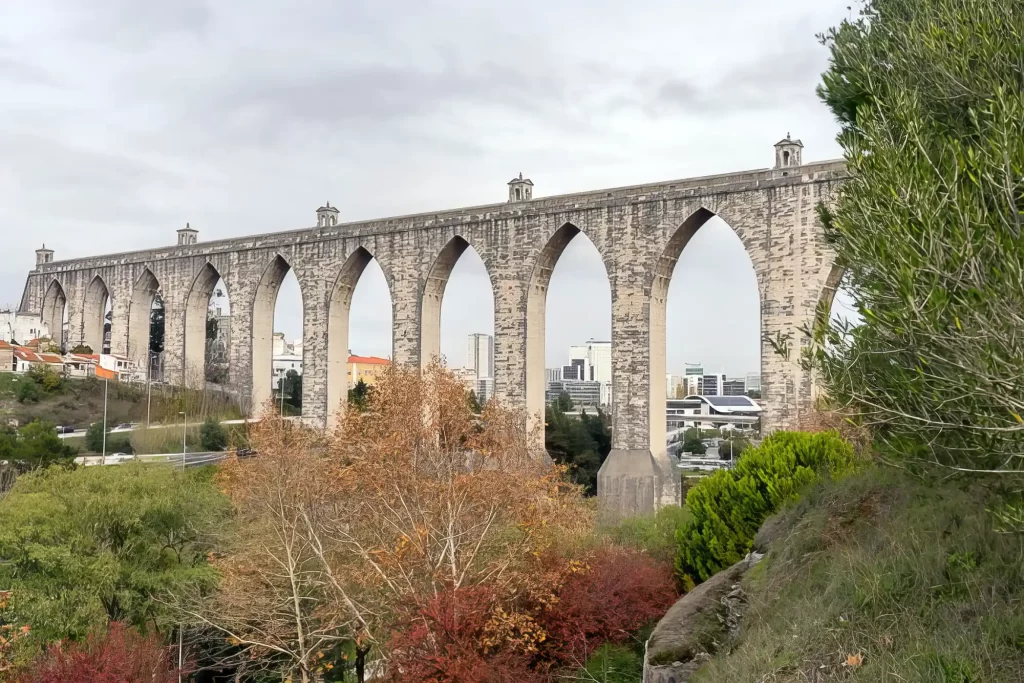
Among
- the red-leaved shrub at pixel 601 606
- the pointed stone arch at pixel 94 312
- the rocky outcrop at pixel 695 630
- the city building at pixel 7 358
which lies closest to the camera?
the rocky outcrop at pixel 695 630

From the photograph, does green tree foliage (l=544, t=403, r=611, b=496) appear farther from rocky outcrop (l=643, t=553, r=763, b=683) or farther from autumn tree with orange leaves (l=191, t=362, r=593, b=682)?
rocky outcrop (l=643, t=553, r=763, b=683)

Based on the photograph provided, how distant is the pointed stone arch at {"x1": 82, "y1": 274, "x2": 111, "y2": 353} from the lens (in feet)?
100

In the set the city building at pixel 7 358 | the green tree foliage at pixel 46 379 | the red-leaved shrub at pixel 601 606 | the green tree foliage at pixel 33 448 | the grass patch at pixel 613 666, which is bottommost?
the grass patch at pixel 613 666

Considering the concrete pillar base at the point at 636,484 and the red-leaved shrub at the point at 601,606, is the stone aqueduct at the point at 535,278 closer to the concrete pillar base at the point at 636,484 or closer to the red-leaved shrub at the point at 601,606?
the concrete pillar base at the point at 636,484

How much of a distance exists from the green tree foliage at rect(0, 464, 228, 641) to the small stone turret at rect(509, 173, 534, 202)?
9821 millimetres

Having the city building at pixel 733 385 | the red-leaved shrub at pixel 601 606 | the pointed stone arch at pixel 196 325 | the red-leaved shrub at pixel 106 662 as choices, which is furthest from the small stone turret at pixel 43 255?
the city building at pixel 733 385

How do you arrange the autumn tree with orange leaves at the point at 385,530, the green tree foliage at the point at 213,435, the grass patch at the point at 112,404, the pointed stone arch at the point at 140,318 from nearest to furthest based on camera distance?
1. the autumn tree with orange leaves at the point at 385,530
2. the green tree foliage at the point at 213,435
3. the grass patch at the point at 112,404
4. the pointed stone arch at the point at 140,318

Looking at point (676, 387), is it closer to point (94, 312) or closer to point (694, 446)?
point (694, 446)

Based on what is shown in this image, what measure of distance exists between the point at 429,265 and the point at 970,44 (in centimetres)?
1622

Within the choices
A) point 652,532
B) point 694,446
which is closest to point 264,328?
point 652,532

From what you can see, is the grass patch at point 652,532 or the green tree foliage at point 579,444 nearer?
the grass patch at point 652,532

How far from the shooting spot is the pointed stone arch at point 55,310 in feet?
107

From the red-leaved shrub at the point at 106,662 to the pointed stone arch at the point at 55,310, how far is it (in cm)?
2358

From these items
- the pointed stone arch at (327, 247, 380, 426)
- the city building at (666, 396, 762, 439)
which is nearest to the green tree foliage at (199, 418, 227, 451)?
the pointed stone arch at (327, 247, 380, 426)
